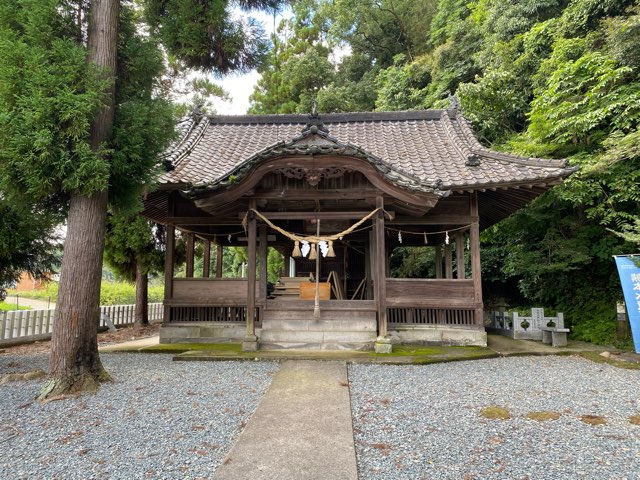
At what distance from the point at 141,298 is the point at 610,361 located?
13113mm

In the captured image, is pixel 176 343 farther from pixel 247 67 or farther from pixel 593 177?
pixel 593 177

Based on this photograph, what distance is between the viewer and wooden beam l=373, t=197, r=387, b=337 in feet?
22.9

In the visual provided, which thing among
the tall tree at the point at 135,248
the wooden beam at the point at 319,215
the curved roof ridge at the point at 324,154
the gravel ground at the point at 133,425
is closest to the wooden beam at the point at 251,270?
the wooden beam at the point at 319,215

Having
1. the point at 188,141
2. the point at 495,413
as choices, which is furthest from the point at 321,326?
the point at 188,141

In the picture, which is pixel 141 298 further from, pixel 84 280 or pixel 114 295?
pixel 114 295

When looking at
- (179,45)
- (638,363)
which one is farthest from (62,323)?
(638,363)

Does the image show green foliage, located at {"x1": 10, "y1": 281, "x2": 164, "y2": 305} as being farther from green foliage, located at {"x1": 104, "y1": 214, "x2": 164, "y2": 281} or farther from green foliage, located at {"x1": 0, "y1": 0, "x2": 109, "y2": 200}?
green foliage, located at {"x1": 0, "y1": 0, "x2": 109, "y2": 200}

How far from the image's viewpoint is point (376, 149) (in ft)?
31.3

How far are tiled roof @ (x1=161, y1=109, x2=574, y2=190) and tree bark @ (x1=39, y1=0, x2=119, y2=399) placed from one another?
7.49 ft

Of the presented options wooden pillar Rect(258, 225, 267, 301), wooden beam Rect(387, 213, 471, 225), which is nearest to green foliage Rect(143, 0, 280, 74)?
wooden pillar Rect(258, 225, 267, 301)

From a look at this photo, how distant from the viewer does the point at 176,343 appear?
7.94 meters

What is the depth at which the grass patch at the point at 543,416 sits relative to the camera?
3.76 m

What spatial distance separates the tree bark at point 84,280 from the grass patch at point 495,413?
468 cm

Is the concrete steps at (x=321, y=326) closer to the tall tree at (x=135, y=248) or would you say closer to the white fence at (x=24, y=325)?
the tall tree at (x=135, y=248)
